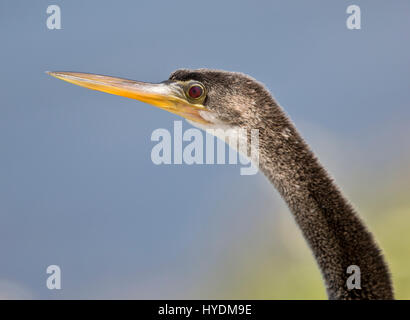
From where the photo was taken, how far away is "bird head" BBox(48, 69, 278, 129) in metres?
4.00

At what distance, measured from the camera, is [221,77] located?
4.11m

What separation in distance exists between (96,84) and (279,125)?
143 centimetres

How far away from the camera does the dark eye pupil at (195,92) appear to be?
4238 millimetres

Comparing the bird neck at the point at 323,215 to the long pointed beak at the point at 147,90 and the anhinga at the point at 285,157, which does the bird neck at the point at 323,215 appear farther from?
the long pointed beak at the point at 147,90

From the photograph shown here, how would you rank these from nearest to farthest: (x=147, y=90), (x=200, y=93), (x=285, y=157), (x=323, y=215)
→ (x=323, y=215)
(x=285, y=157)
(x=200, y=93)
(x=147, y=90)

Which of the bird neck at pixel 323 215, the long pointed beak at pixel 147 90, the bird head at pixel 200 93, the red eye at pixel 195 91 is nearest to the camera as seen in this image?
the bird neck at pixel 323 215

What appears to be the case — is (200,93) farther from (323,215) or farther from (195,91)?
(323,215)

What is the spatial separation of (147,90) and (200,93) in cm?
43

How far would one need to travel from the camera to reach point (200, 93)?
4.24 m

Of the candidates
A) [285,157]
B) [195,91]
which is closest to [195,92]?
[195,91]

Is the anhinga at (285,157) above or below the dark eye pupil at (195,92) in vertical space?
below

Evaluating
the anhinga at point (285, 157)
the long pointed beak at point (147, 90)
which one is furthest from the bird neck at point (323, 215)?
the long pointed beak at point (147, 90)
